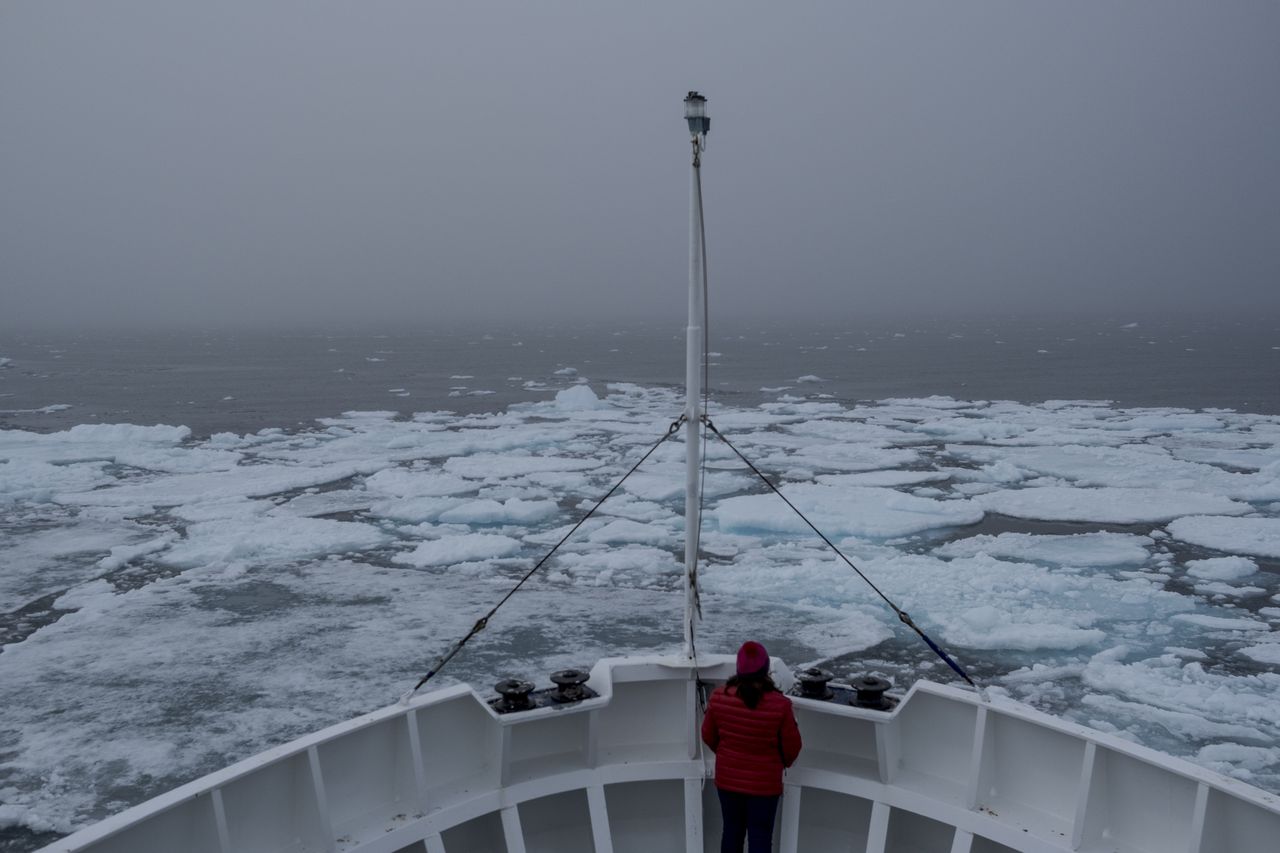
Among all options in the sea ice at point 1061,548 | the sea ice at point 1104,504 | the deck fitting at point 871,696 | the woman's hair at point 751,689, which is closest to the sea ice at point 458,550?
the sea ice at point 1061,548

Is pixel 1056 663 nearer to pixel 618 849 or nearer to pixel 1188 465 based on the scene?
pixel 618 849

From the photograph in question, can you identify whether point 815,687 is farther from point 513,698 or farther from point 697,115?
point 697,115

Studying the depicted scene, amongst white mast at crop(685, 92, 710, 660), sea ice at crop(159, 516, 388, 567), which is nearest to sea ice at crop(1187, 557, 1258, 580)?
white mast at crop(685, 92, 710, 660)

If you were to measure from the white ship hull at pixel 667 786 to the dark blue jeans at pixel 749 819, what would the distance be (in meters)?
0.49

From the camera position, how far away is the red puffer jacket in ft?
10.7

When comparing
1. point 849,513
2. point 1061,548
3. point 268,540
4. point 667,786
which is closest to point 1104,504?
point 1061,548

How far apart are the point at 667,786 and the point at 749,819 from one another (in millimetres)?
729

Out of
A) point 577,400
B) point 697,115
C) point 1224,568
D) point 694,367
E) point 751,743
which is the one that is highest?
point 697,115

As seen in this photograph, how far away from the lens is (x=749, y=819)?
11.1 feet

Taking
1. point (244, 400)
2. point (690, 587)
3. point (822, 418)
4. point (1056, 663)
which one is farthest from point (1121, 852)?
point (244, 400)

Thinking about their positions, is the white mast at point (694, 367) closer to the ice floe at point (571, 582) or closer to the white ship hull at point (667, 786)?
the white ship hull at point (667, 786)

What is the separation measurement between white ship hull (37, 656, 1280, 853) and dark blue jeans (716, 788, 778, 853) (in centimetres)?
49

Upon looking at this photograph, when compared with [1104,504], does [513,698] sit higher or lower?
higher

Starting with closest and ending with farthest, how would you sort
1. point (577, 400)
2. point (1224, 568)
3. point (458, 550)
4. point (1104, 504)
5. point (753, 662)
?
point (753, 662)
point (1224, 568)
point (458, 550)
point (1104, 504)
point (577, 400)
